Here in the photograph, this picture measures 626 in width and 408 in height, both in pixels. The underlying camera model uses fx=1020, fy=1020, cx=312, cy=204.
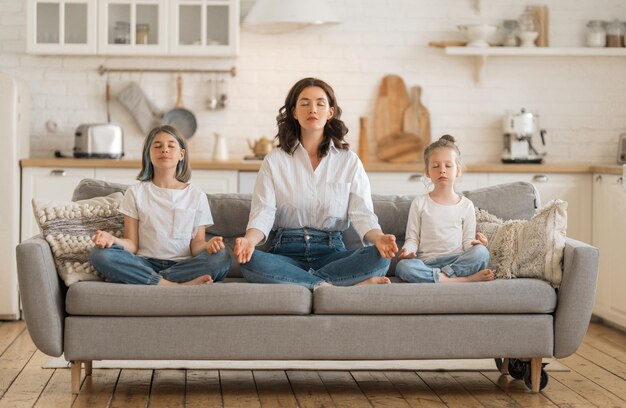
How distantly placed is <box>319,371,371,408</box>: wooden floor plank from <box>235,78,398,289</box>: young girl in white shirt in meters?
0.44

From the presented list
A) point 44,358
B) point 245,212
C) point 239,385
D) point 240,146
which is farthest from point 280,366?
point 240,146

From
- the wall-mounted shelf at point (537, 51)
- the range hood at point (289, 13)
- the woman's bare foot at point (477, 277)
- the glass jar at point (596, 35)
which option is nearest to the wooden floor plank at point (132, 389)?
the woman's bare foot at point (477, 277)

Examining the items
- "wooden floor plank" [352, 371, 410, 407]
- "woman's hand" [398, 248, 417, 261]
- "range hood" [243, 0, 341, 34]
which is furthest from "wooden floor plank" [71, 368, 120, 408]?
"range hood" [243, 0, 341, 34]

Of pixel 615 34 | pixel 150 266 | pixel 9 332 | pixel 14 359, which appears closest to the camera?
pixel 150 266

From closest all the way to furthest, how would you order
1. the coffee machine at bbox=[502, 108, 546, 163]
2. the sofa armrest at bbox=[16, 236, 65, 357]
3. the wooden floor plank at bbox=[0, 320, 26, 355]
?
the sofa armrest at bbox=[16, 236, 65, 357]
the wooden floor plank at bbox=[0, 320, 26, 355]
the coffee machine at bbox=[502, 108, 546, 163]

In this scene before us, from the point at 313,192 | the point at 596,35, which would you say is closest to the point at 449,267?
the point at 313,192

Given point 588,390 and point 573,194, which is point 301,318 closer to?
point 588,390

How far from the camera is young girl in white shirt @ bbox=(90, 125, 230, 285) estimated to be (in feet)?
12.8

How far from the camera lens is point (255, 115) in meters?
6.41

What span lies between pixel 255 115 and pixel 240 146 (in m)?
0.22

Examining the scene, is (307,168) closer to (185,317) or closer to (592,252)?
(185,317)

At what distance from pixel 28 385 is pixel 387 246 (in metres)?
1.48

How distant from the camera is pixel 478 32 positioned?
20.4 feet

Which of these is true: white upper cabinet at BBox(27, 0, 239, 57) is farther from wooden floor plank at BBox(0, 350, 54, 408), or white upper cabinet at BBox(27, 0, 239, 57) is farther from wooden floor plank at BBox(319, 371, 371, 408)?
wooden floor plank at BBox(319, 371, 371, 408)
